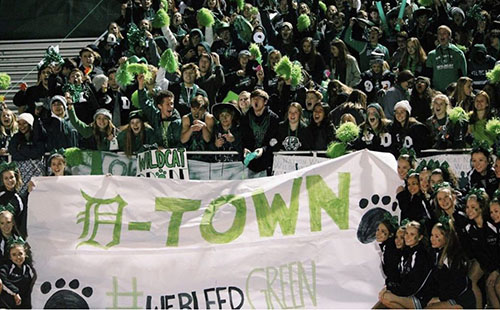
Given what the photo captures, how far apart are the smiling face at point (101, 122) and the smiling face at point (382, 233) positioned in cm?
349

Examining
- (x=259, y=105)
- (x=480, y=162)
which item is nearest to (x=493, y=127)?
(x=480, y=162)

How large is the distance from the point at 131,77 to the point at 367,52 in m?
3.37

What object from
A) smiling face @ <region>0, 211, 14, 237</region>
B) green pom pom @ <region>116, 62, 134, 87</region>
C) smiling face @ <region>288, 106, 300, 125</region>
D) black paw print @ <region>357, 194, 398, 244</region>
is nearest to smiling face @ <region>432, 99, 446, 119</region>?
smiling face @ <region>288, 106, 300, 125</region>

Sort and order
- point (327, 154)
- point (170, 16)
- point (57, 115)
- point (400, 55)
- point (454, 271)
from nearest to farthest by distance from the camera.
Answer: point (454, 271) < point (327, 154) < point (57, 115) < point (400, 55) < point (170, 16)

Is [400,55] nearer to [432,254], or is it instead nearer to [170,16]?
[170,16]

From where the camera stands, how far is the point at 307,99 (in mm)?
14695

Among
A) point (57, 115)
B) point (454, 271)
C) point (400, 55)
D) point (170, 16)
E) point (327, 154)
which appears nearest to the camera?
point (454, 271)

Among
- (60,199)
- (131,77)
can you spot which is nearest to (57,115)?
(131,77)

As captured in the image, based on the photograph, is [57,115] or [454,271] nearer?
[454,271]

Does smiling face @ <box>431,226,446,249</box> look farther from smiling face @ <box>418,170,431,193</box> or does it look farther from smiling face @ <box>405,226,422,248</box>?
smiling face @ <box>418,170,431,193</box>

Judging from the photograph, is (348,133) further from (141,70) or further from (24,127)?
(24,127)

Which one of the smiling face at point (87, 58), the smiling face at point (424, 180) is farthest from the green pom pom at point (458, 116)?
the smiling face at point (87, 58)

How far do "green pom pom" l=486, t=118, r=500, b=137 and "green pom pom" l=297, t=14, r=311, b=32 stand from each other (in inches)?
198

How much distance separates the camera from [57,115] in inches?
592
